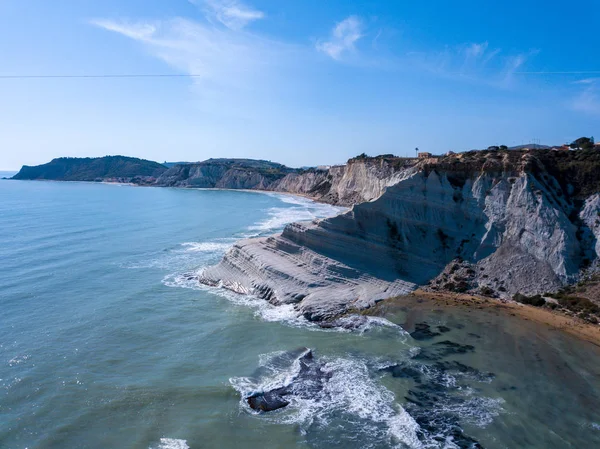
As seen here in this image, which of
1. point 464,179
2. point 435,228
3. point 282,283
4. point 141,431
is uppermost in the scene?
point 464,179

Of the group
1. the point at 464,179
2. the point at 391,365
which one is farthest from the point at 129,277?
the point at 464,179

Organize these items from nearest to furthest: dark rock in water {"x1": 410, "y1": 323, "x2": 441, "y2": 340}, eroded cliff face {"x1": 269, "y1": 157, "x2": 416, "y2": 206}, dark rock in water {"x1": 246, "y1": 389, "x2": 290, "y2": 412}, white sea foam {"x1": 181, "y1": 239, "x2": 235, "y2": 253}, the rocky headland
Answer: dark rock in water {"x1": 246, "y1": 389, "x2": 290, "y2": 412} < dark rock in water {"x1": 410, "y1": 323, "x2": 441, "y2": 340} < the rocky headland < white sea foam {"x1": 181, "y1": 239, "x2": 235, "y2": 253} < eroded cliff face {"x1": 269, "y1": 157, "x2": 416, "y2": 206}

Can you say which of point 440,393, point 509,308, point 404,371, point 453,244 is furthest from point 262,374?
point 453,244

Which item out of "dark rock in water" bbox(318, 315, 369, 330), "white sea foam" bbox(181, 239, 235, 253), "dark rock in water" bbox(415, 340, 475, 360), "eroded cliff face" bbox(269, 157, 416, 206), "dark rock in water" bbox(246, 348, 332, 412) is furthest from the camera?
"eroded cliff face" bbox(269, 157, 416, 206)

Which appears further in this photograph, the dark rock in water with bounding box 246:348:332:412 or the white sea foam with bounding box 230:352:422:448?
the dark rock in water with bounding box 246:348:332:412

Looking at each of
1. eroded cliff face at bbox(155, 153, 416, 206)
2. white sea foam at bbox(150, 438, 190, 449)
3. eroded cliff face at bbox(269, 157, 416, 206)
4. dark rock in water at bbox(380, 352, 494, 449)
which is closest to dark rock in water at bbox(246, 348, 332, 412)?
white sea foam at bbox(150, 438, 190, 449)

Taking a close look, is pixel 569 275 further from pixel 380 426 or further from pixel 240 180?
pixel 240 180

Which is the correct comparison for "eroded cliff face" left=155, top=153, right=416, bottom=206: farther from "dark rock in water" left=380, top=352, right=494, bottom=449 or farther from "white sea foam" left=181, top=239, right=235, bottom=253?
"dark rock in water" left=380, top=352, right=494, bottom=449
